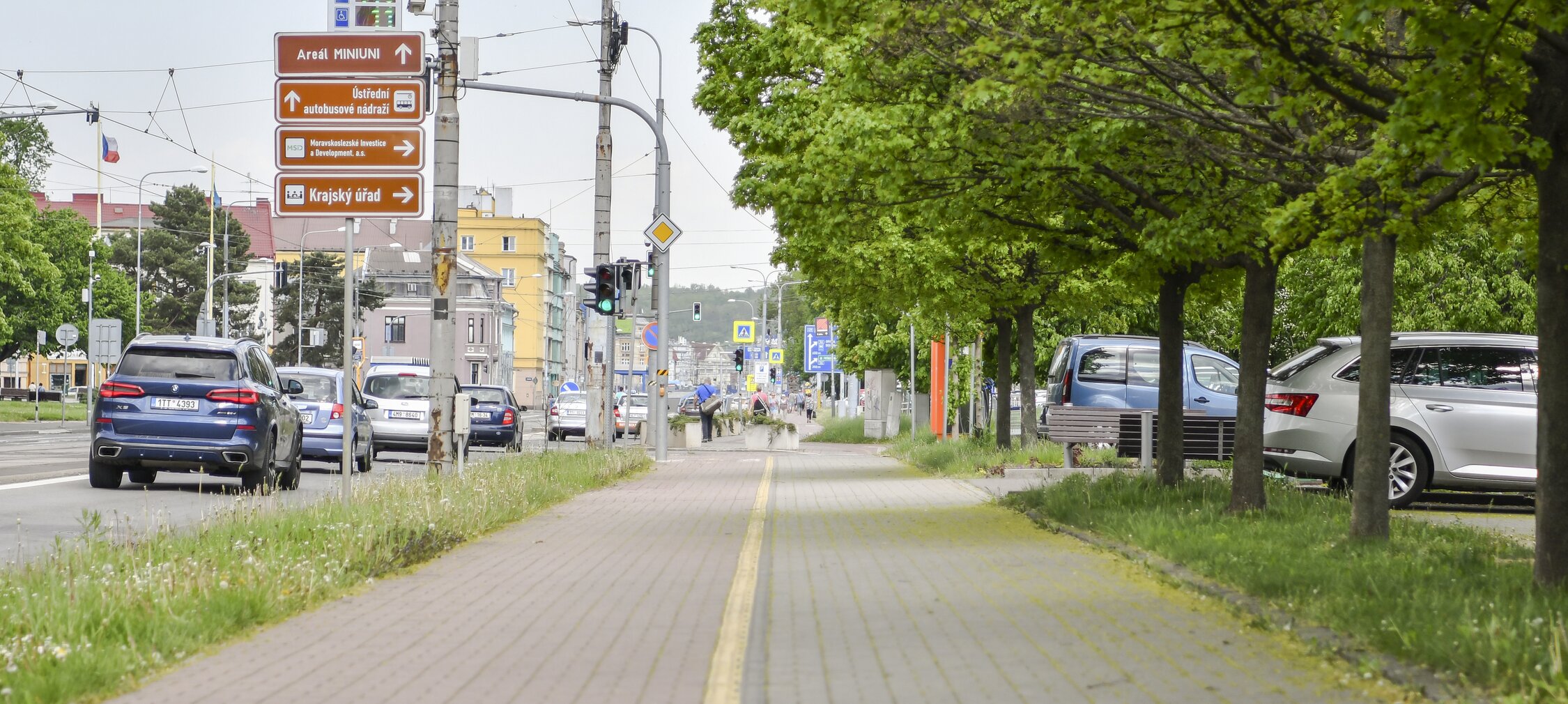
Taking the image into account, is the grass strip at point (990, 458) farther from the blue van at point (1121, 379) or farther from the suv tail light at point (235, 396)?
the suv tail light at point (235, 396)

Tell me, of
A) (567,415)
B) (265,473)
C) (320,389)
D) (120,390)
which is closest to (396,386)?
(320,389)

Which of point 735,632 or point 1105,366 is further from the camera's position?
point 1105,366

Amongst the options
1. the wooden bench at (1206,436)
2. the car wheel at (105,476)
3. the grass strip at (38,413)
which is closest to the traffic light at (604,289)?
the car wheel at (105,476)

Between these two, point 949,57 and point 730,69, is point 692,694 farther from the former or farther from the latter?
point 730,69

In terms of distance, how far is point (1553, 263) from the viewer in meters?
8.39

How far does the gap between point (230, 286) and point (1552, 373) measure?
92.6 m

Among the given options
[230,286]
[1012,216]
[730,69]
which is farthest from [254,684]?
[230,286]

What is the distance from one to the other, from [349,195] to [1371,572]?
8.50 meters

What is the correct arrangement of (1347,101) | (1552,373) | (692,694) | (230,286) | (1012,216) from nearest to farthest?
(692,694), (1552,373), (1347,101), (1012,216), (230,286)

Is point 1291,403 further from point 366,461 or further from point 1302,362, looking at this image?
point 366,461

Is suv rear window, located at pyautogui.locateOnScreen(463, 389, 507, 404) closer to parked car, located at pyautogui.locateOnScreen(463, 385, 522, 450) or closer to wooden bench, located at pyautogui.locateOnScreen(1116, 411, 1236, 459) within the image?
parked car, located at pyautogui.locateOnScreen(463, 385, 522, 450)

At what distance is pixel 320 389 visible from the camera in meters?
25.4

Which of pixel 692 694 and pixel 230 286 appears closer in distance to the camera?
pixel 692 694

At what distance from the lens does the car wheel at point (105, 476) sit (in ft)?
62.3
